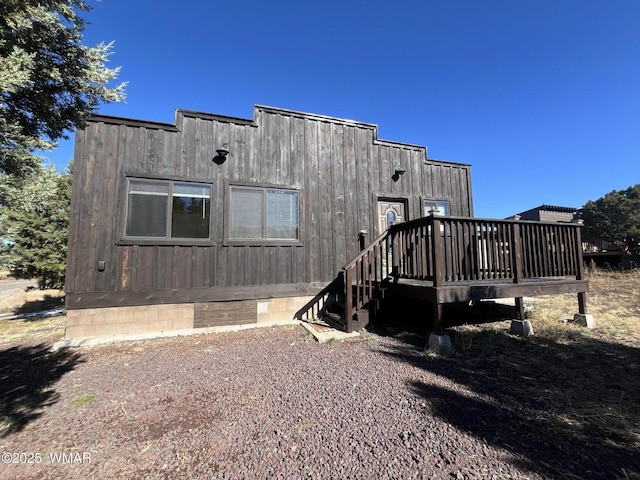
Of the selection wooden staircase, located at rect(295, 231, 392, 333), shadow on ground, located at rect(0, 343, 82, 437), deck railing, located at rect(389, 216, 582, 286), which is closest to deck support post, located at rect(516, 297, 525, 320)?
deck railing, located at rect(389, 216, 582, 286)

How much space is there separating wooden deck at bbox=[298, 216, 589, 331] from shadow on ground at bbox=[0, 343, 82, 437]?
417 cm

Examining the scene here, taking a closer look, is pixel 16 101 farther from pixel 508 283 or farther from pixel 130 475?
pixel 508 283

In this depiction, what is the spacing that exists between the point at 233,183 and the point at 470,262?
4.82m

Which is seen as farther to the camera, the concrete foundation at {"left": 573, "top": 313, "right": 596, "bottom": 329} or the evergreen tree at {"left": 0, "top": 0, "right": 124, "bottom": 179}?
the concrete foundation at {"left": 573, "top": 313, "right": 596, "bottom": 329}

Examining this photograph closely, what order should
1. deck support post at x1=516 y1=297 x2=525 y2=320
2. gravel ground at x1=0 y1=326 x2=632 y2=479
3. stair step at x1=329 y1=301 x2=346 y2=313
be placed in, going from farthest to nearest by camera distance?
stair step at x1=329 y1=301 x2=346 y2=313 → deck support post at x1=516 y1=297 x2=525 y2=320 → gravel ground at x1=0 y1=326 x2=632 y2=479

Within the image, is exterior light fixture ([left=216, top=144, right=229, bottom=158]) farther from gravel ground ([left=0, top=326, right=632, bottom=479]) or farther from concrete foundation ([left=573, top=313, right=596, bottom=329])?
concrete foundation ([left=573, top=313, right=596, bottom=329])

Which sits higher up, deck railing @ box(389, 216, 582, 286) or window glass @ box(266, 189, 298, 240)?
window glass @ box(266, 189, 298, 240)

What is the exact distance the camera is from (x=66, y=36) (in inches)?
128

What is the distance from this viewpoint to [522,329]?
518 cm

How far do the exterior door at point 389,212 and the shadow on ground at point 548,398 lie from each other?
3474 mm

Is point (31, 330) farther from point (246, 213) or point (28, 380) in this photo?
point (246, 213)

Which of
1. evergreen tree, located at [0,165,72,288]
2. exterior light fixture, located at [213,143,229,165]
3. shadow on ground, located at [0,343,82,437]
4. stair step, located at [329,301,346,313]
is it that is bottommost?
shadow on ground, located at [0,343,82,437]

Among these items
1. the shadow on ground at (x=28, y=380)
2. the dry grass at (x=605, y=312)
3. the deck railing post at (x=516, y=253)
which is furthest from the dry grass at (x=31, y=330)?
the dry grass at (x=605, y=312)

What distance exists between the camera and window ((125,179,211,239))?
5.73 metres
